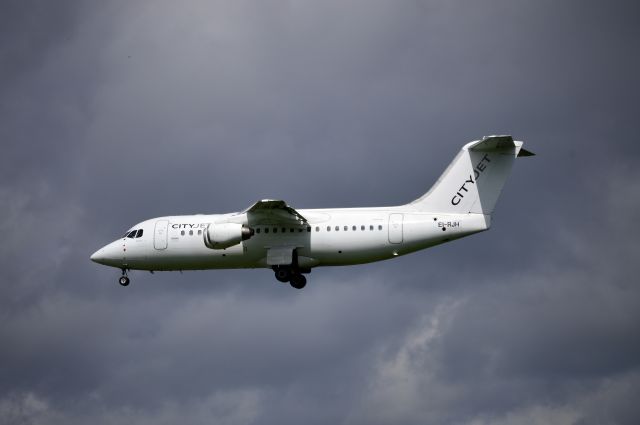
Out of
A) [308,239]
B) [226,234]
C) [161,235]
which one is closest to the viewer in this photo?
Result: [226,234]

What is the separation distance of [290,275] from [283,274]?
304 mm

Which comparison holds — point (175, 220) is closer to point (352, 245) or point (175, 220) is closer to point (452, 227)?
point (352, 245)

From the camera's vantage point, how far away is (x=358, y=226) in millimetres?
53312

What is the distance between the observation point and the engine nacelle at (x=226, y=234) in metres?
53.0

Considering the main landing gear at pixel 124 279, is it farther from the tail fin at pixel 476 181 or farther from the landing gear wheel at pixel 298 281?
the tail fin at pixel 476 181

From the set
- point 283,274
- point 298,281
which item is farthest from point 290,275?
point 298,281

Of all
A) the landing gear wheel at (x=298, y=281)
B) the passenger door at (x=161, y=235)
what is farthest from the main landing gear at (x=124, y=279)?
the landing gear wheel at (x=298, y=281)

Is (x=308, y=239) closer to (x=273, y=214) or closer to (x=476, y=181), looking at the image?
(x=273, y=214)

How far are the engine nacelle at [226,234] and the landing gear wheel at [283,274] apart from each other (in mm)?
2184

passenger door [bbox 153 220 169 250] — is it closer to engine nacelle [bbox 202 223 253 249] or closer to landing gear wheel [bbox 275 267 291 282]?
engine nacelle [bbox 202 223 253 249]

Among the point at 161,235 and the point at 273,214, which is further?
the point at 161,235

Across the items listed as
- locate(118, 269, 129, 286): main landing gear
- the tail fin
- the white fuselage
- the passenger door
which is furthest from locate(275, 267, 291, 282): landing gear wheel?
locate(118, 269, 129, 286): main landing gear

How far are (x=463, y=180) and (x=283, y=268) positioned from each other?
8175 millimetres

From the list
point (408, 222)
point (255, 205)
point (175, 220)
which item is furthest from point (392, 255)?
point (175, 220)
